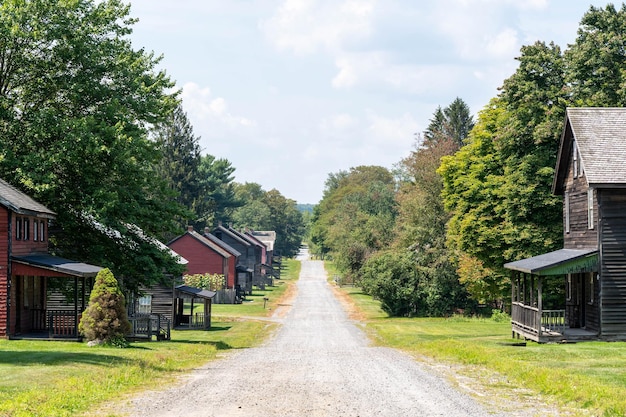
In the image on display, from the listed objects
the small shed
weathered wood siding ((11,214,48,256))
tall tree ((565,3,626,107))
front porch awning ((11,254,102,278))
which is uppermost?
tall tree ((565,3,626,107))

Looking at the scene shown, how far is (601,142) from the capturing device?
40.4 meters

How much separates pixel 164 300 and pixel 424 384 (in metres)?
40.1

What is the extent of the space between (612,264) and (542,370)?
1460cm

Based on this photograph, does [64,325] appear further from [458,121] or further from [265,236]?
[265,236]

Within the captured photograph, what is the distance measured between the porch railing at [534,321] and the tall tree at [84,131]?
17.3m

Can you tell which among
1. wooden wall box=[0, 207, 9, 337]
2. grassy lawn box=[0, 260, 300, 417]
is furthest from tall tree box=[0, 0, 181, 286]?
grassy lawn box=[0, 260, 300, 417]

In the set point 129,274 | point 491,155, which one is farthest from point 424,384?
point 491,155

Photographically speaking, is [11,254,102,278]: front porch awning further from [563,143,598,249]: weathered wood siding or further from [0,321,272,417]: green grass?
[563,143,598,249]: weathered wood siding

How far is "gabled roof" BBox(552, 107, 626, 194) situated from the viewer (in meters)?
38.7

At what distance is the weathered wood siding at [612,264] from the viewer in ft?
129

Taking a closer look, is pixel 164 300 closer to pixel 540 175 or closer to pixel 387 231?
pixel 540 175

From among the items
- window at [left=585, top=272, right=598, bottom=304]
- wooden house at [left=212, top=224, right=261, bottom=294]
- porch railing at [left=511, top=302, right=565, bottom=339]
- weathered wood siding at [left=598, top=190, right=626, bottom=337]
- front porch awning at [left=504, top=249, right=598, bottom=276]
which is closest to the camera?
front porch awning at [left=504, top=249, right=598, bottom=276]

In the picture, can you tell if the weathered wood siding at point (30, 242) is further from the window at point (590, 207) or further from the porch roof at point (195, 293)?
the window at point (590, 207)

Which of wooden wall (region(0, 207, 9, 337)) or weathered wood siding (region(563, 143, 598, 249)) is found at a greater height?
weathered wood siding (region(563, 143, 598, 249))
